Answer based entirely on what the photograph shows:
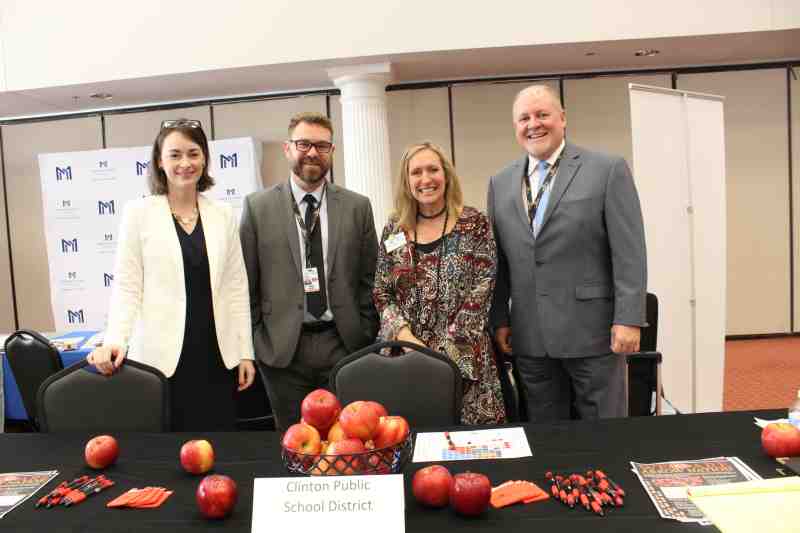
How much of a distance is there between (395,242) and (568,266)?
0.67 meters

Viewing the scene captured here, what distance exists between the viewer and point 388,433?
1.32 metres

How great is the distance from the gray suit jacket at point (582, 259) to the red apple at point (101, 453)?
158cm

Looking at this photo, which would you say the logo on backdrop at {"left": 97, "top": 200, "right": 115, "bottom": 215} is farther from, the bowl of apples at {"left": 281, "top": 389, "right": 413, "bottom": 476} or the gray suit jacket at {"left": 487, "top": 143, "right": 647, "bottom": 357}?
the bowl of apples at {"left": 281, "top": 389, "right": 413, "bottom": 476}

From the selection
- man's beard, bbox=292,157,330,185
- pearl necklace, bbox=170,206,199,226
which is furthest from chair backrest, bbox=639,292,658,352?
pearl necklace, bbox=170,206,199,226

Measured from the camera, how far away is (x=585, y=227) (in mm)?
2551

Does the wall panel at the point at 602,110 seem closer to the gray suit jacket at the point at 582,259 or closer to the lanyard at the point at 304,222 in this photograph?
the gray suit jacket at the point at 582,259

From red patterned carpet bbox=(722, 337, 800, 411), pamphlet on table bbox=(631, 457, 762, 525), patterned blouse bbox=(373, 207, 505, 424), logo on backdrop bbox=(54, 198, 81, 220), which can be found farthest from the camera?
logo on backdrop bbox=(54, 198, 81, 220)

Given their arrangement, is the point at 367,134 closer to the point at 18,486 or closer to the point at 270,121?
the point at 270,121

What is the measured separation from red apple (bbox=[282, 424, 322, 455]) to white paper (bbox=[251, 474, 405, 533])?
96 millimetres

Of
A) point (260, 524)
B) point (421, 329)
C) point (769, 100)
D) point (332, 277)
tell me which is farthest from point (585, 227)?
point (769, 100)

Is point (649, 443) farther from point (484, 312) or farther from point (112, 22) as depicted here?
point (112, 22)

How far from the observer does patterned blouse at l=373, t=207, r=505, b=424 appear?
2572 mm

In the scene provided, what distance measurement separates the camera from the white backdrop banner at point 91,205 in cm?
675

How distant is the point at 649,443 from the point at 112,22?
19.4 feet
